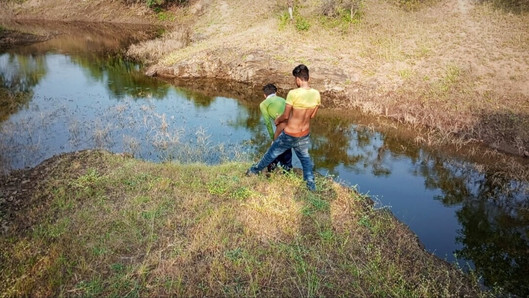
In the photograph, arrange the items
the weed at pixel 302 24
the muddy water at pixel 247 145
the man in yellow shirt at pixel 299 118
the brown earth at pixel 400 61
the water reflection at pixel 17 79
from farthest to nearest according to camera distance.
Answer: the weed at pixel 302 24
the water reflection at pixel 17 79
the brown earth at pixel 400 61
the muddy water at pixel 247 145
the man in yellow shirt at pixel 299 118

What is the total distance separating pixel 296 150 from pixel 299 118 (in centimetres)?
65

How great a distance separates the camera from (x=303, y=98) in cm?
556

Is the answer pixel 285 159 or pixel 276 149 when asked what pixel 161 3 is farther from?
pixel 276 149

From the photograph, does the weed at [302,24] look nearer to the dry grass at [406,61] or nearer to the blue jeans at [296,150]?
the dry grass at [406,61]

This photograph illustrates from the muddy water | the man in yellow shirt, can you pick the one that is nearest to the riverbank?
the man in yellow shirt

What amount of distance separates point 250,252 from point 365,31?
15.9 metres

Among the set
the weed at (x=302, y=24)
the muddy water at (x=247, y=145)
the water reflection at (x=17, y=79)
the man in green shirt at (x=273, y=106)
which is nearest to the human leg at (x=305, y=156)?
the man in green shirt at (x=273, y=106)

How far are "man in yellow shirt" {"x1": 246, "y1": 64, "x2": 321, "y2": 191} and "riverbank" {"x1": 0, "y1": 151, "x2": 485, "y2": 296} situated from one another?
62cm

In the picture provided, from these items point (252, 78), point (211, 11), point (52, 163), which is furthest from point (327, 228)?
point (211, 11)

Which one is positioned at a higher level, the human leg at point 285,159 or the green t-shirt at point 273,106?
the green t-shirt at point 273,106

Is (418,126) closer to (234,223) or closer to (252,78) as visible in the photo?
(252,78)

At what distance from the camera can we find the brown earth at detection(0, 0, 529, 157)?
37.8ft

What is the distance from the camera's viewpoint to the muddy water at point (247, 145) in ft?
22.0

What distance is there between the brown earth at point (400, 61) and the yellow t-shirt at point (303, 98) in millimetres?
6485
